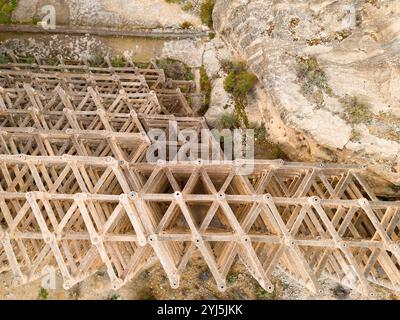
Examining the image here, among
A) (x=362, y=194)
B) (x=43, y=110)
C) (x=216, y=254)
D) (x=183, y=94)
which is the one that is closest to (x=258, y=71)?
(x=183, y=94)

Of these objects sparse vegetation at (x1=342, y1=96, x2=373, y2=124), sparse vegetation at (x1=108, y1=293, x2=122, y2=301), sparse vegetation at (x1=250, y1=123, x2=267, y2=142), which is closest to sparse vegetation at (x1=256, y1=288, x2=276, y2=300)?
sparse vegetation at (x1=108, y1=293, x2=122, y2=301)

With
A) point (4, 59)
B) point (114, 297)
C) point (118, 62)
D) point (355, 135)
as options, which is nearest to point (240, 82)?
point (355, 135)

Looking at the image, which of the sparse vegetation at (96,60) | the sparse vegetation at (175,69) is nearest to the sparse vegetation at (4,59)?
the sparse vegetation at (96,60)

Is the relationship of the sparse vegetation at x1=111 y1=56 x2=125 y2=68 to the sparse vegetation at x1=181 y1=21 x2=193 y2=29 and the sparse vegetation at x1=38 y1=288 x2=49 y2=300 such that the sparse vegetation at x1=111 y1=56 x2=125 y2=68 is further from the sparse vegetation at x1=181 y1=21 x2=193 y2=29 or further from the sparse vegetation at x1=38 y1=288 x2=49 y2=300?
the sparse vegetation at x1=38 y1=288 x2=49 y2=300

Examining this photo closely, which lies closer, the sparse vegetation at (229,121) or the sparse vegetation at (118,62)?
the sparse vegetation at (229,121)

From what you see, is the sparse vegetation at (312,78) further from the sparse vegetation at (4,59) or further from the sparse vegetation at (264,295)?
the sparse vegetation at (4,59)
